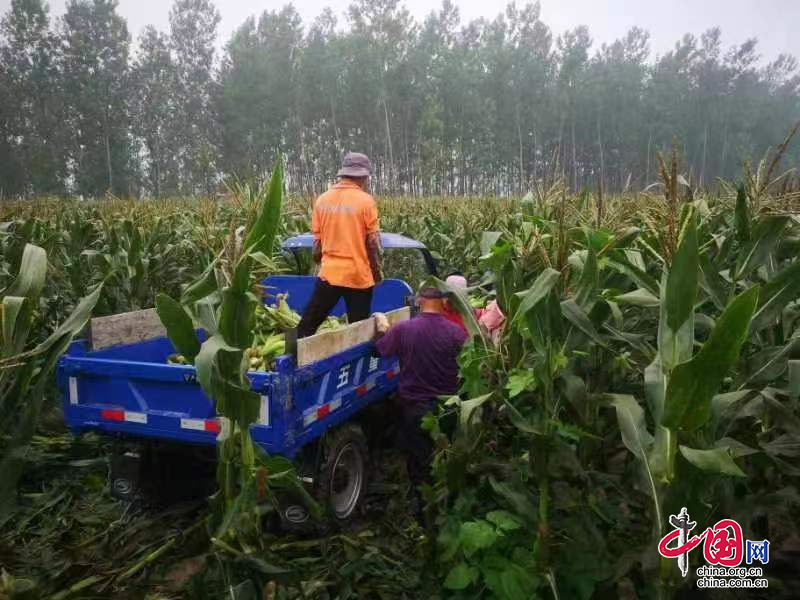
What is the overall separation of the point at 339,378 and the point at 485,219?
6.88 metres

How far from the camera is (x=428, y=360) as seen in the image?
3662 millimetres

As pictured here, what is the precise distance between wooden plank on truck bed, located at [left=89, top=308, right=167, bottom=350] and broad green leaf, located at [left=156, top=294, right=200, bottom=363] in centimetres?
152

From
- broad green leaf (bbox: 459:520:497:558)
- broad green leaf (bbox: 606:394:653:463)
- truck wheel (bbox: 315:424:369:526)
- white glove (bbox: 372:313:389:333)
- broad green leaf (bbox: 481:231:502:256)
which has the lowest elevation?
truck wheel (bbox: 315:424:369:526)

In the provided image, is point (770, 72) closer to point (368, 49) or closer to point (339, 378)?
point (368, 49)

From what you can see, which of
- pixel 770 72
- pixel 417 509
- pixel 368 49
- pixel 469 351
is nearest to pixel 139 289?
pixel 417 509

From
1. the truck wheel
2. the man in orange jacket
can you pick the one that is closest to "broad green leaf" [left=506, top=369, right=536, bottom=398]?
the truck wheel

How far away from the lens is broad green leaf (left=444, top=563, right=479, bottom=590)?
248cm

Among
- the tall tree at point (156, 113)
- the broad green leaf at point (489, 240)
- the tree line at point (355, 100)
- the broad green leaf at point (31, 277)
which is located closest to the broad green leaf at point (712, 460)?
the broad green leaf at point (489, 240)

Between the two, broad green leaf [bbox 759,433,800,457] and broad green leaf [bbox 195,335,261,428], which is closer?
broad green leaf [bbox 759,433,800,457]

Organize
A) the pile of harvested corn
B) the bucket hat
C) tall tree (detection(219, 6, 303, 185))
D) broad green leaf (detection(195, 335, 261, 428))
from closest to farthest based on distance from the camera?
broad green leaf (detection(195, 335, 261, 428)) < the pile of harvested corn < the bucket hat < tall tree (detection(219, 6, 303, 185))

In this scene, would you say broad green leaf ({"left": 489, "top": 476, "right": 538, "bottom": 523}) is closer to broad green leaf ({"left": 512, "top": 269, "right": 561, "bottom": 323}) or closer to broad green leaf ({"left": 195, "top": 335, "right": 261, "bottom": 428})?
broad green leaf ({"left": 512, "top": 269, "right": 561, "bottom": 323})

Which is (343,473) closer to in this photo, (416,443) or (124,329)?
(416,443)

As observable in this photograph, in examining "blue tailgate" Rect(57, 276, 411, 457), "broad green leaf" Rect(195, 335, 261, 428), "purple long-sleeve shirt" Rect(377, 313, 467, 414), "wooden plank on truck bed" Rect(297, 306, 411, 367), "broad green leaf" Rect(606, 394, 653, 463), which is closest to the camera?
"broad green leaf" Rect(606, 394, 653, 463)

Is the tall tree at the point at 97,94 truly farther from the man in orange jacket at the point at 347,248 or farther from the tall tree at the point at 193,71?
the man in orange jacket at the point at 347,248
